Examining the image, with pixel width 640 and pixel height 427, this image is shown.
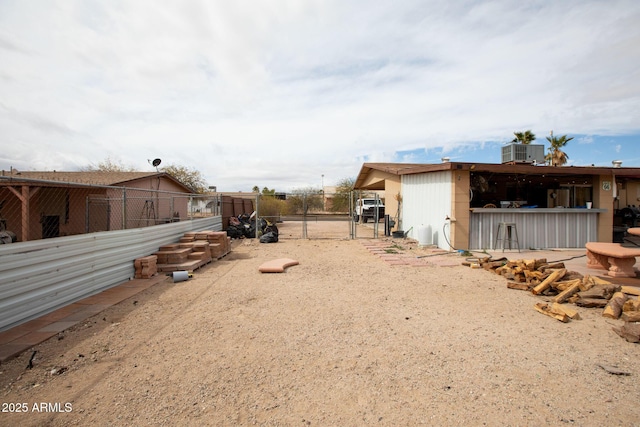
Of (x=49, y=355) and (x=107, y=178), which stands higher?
(x=107, y=178)

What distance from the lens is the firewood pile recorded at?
4.80 m

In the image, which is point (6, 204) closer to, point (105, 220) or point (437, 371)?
point (105, 220)

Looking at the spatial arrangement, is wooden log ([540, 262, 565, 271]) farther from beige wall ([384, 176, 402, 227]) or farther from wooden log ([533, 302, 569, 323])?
beige wall ([384, 176, 402, 227])

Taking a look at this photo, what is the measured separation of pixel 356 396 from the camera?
2951mm

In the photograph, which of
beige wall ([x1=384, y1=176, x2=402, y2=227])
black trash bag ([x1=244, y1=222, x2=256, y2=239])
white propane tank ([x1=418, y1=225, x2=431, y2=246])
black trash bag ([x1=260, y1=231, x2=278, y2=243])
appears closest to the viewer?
white propane tank ([x1=418, y1=225, x2=431, y2=246])

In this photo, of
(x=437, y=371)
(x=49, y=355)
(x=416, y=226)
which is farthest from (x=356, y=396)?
(x=416, y=226)

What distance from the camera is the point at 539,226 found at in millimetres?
11594

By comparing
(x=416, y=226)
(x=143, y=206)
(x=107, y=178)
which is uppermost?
(x=107, y=178)

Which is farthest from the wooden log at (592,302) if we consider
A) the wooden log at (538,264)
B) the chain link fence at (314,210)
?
the chain link fence at (314,210)

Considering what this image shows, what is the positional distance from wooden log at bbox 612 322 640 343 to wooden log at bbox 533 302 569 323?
559mm

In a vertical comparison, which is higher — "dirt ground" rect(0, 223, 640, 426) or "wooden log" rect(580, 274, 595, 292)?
"wooden log" rect(580, 274, 595, 292)

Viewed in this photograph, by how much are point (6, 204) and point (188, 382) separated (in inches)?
439

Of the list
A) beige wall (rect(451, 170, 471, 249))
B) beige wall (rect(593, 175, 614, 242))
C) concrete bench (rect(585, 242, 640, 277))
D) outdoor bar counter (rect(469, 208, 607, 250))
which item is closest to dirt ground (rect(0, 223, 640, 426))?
concrete bench (rect(585, 242, 640, 277))

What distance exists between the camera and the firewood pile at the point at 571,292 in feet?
15.8
